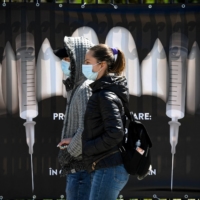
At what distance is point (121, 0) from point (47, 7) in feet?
12.8

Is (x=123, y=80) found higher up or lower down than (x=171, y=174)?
higher up

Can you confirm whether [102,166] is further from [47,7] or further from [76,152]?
[47,7]

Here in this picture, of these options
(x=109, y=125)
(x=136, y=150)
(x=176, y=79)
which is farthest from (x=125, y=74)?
(x=109, y=125)

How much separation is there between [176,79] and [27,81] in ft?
4.82

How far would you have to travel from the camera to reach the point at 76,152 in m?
5.40

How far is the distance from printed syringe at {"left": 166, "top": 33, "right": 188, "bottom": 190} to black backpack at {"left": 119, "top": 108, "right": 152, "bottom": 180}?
6.10ft

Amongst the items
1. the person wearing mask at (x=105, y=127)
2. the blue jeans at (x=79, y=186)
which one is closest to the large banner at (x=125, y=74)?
the blue jeans at (x=79, y=186)

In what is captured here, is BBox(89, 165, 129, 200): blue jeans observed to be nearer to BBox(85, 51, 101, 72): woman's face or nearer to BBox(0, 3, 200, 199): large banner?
BBox(85, 51, 101, 72): woman's face

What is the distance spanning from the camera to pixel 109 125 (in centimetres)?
481

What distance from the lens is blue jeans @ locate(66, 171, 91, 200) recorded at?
18.1ft

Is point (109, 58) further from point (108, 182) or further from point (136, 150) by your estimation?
point (108, 182)

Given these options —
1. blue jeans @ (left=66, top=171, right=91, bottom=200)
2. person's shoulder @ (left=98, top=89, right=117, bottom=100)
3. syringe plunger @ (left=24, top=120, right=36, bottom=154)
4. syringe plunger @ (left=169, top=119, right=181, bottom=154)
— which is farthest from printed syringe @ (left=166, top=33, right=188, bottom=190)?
person's shoulder @ (left=98, top=89, right=117, bottom=100)

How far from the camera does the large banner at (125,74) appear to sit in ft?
22.3

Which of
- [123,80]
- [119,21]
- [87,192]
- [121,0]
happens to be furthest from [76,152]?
[121,0]
